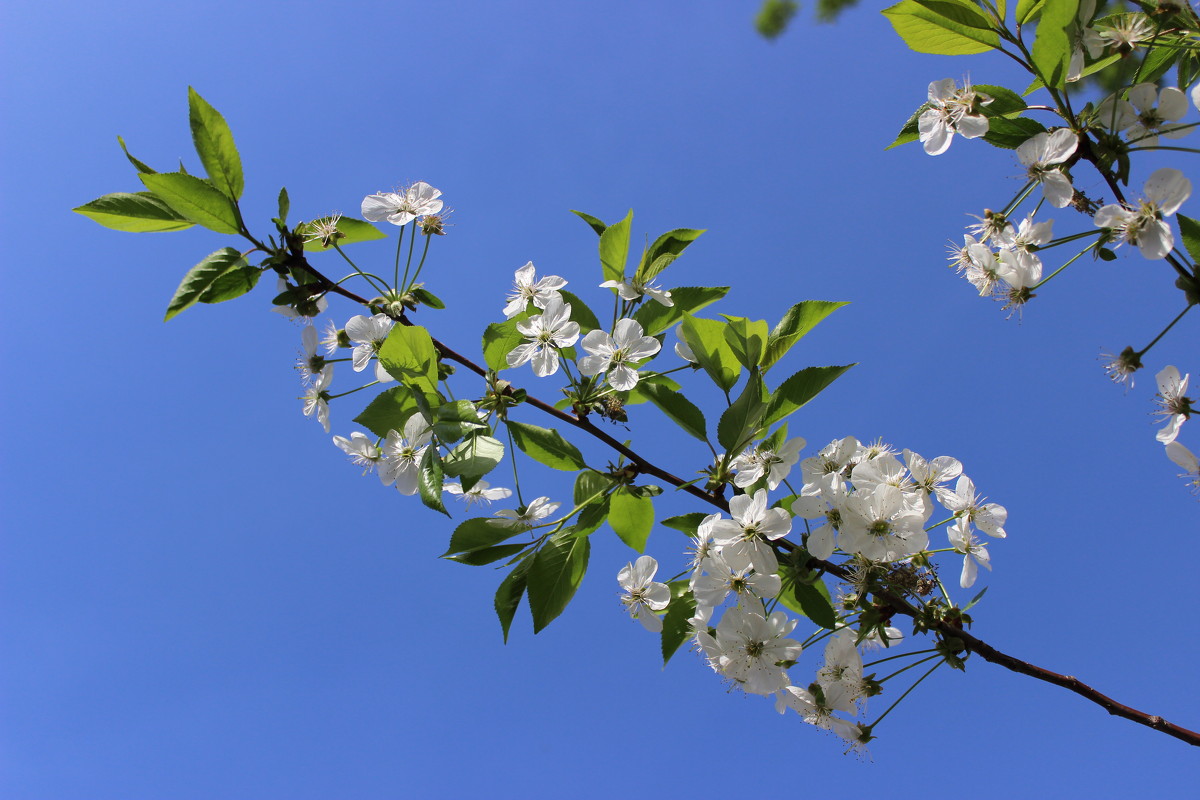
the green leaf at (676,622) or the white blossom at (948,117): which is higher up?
the white blossom at (948,117)

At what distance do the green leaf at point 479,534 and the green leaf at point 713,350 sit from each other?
671mm

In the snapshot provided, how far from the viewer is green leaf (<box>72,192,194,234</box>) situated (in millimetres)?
1908

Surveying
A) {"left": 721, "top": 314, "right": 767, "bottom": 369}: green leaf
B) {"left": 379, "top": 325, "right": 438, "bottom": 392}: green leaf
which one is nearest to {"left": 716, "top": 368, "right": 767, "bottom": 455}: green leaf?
{"left": 721, "top": 314, "right": 767, "bottom": 369}: green leaf

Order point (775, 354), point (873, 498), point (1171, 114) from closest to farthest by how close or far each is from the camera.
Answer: point (1171, 114), point (873, 498), point (775, 354)

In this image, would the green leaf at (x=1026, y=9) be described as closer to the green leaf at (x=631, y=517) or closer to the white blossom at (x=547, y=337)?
the white blossom at (x=547, y=337)

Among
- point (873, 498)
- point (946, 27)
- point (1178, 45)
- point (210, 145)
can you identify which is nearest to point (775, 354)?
point (873, 498)

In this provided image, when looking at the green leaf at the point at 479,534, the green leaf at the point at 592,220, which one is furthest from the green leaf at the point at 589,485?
the green leaf at the point at 592,220

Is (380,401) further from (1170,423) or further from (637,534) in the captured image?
(1170,423)

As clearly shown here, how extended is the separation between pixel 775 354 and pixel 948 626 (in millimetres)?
785

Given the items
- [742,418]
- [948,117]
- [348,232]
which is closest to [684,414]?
[742,418]

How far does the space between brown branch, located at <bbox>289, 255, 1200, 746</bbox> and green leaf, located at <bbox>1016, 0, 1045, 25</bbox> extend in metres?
1.41

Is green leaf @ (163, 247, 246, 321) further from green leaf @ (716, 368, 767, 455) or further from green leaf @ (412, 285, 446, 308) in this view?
green leaf @ (716, 368, 767, 455)

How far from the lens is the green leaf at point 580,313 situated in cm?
216

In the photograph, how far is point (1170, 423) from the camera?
1.93m
